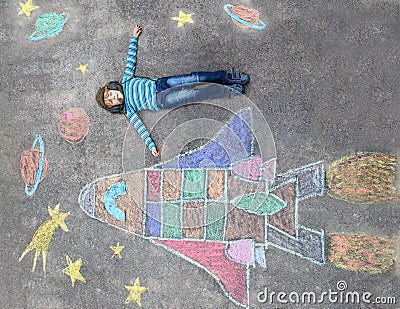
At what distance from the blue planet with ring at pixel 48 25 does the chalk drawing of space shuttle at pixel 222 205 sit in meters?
1.70

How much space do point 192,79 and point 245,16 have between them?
888 mm

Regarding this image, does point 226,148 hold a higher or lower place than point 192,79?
lower

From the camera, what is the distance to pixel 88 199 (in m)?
3.87

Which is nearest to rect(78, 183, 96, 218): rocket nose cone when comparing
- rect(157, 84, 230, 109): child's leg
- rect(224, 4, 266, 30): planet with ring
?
rect(157, 84, 230, 109): child's leg

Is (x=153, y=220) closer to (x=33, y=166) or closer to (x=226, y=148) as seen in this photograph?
(x=226, y=148)

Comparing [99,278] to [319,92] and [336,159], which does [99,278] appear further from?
[319,92]

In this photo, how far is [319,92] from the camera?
3641mm

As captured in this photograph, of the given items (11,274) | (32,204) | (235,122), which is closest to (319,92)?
(235,122)

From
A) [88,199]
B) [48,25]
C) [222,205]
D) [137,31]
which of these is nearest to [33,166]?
[88,199]

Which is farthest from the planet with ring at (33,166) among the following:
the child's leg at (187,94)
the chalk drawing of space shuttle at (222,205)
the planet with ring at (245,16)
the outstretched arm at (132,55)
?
the planet with ring at (245,16)

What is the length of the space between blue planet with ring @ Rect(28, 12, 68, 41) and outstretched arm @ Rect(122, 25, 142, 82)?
0.83 metres

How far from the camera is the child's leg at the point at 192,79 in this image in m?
3.56

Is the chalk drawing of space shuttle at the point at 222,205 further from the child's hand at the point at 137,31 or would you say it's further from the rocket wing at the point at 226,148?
the child's hand at the point at 137,31

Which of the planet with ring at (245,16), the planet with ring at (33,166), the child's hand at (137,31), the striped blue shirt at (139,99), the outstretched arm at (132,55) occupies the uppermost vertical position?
the planet with ring at (245,16)
